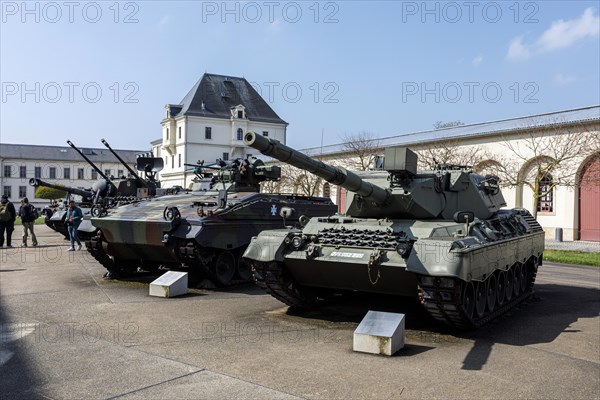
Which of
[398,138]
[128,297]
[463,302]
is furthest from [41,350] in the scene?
[398,138]

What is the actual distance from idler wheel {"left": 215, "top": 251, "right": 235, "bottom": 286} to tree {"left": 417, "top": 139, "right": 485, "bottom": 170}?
18.3 meters

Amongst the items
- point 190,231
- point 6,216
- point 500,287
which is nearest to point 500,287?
point 500,287

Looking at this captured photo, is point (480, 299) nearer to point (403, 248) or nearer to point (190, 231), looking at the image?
point (403, 248)

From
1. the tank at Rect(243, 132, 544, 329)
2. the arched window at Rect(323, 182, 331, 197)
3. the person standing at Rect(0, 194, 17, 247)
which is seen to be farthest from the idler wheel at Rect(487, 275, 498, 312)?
the arched window at Rect(323, 182, 331, 197)

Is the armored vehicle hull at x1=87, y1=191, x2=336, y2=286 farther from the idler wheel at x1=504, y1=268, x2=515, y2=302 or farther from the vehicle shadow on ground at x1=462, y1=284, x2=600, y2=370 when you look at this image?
the vehicle shadow on ground at x1=462, y1=284, x2=600, y2=370

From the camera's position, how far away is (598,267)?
711 inches

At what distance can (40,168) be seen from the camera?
3524 inches

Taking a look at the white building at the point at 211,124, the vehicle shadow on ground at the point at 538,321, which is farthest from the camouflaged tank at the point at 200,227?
the white building at the point at 211,124

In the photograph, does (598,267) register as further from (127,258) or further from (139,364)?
(139,364)

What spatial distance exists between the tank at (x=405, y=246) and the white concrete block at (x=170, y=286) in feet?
7.60

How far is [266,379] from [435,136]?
3026 cm

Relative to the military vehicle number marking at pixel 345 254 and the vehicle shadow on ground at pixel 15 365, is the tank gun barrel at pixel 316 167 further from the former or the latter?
the vehicle shadow on ground at pixel 15 365

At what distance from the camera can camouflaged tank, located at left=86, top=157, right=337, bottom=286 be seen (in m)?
11.4

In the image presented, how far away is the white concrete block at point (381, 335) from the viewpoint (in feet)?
22.5
